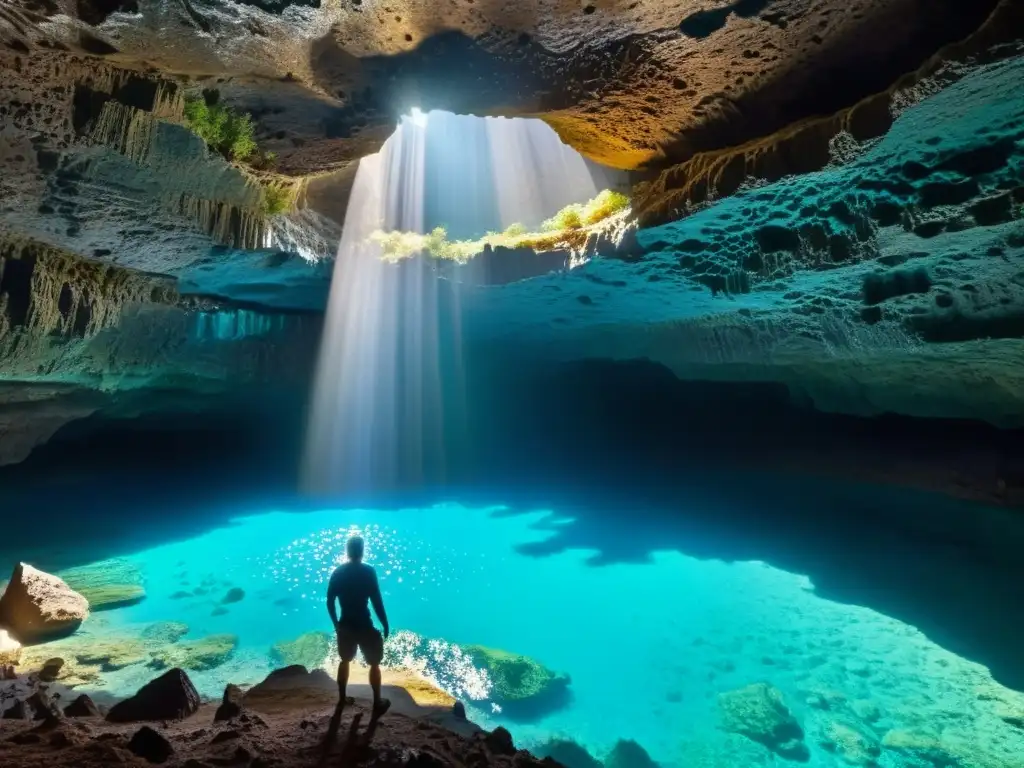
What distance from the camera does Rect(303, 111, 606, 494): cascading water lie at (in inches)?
466

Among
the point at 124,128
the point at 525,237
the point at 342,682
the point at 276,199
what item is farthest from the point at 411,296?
the point at 342,682

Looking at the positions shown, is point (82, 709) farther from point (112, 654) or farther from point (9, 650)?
point (9, 650)

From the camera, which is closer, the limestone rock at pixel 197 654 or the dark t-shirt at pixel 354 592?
the dark t-shirt at pixel 354 592

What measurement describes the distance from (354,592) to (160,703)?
2.05 m

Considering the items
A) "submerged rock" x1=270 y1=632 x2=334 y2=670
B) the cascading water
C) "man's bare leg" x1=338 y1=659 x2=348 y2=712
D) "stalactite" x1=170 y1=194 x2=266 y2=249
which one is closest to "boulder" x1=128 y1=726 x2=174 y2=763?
"man's bare leg" x1=338 y1=659 x2=348 y2=712

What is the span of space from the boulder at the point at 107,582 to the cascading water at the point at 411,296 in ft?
22.1

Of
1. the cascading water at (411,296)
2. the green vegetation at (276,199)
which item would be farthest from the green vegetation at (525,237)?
the green vegetation at (276,199)

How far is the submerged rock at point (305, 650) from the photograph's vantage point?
6.60 m

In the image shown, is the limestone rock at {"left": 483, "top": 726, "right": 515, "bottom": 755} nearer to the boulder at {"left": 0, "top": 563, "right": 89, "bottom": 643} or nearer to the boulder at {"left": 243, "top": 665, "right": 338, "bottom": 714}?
the boulder at {"left": 243, "top": 665, "right": 338, "bottom": 714}

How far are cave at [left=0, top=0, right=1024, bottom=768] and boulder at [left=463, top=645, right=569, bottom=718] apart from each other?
4 cm

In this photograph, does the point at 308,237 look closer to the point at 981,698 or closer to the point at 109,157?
the point at 109,157

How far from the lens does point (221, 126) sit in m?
6.02

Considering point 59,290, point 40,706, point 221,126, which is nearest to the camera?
point 40,706

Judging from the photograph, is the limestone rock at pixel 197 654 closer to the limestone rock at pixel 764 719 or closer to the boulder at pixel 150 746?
the boulder at pixel 150 746
